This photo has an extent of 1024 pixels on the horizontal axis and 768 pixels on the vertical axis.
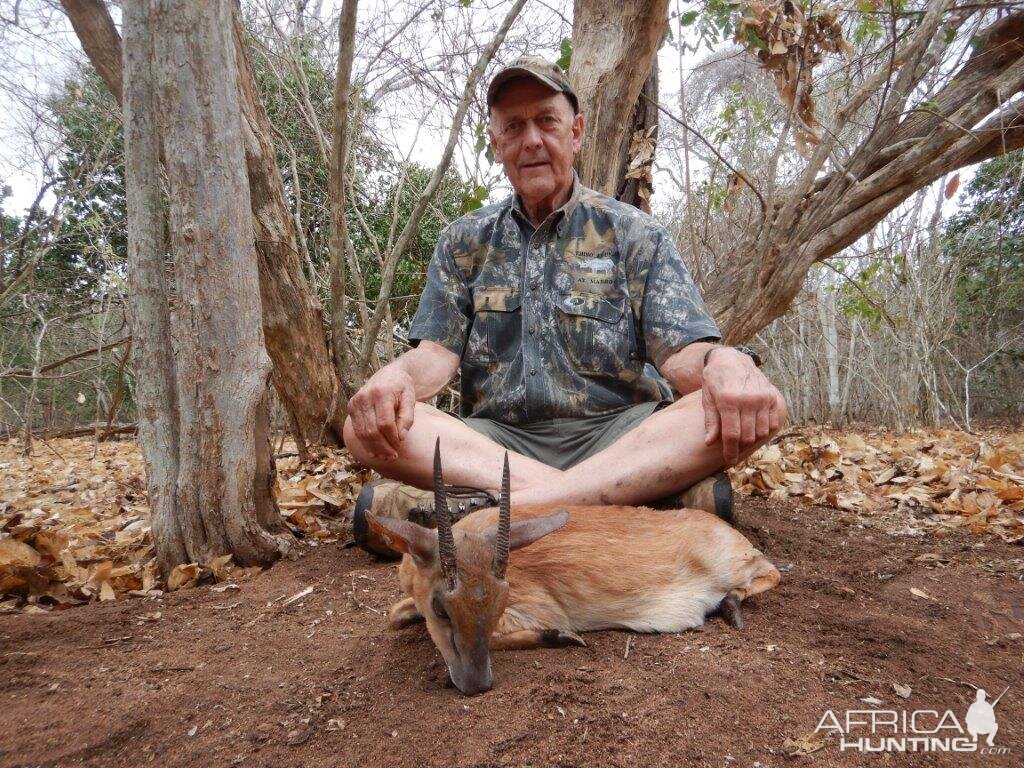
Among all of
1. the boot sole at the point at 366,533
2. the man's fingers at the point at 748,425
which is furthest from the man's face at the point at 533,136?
the boot sole at the point at 366,533

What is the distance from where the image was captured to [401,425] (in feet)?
9.86

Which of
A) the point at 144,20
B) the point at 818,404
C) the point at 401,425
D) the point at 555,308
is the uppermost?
the point at 144,20

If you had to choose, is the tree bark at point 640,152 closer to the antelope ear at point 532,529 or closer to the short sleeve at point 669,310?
the short sleeve at point 669,310

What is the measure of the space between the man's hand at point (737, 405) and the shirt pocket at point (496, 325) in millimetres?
1304

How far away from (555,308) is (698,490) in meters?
1.27

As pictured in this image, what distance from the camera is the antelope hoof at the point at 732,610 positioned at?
2391 mm

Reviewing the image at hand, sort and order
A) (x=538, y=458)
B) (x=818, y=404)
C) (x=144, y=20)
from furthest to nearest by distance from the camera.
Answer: (x=818, y=404) < (x=538, y=458) < (x=144, y=20)

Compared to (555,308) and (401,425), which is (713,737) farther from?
(555,308)

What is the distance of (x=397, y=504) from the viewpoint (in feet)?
10.8

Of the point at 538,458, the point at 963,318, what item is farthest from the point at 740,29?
the point at 963,318

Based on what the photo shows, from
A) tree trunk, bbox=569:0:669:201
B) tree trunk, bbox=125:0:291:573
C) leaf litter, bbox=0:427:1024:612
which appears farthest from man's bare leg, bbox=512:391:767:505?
tree trunk, bbox=569:0:669:201

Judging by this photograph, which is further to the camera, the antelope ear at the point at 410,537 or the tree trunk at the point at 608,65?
the tree trunk at the point at 608,65

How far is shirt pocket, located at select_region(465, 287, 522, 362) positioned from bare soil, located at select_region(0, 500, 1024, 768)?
4.86 ft

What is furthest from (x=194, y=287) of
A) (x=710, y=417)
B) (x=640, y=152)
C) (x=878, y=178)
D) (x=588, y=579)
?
(x=878, y=178)
